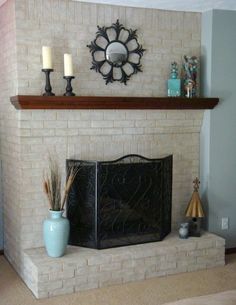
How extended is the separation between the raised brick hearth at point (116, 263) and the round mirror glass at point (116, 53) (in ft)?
5.08

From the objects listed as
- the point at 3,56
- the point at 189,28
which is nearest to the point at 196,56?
the point at 189,28

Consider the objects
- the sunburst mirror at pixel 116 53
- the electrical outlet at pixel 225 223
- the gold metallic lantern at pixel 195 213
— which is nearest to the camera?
the sunburst mirror at pixel 116 53

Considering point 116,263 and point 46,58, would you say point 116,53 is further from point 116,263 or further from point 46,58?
point 116,263

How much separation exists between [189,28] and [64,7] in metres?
1.17

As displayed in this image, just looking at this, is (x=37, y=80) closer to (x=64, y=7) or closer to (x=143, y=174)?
(x=64, y=7)

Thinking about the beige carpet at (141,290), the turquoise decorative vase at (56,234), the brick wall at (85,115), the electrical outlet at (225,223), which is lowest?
the beige carpet at (141,290)

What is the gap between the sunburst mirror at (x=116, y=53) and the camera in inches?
143

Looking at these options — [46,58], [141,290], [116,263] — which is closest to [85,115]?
[46,58]

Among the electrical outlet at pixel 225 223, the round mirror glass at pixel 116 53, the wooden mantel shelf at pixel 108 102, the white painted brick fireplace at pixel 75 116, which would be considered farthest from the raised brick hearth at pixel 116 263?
the round mirror glass at pixel 116 53

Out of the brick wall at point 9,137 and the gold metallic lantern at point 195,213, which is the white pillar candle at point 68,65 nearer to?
the brick wall at point 9,137

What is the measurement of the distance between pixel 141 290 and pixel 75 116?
1449 mm

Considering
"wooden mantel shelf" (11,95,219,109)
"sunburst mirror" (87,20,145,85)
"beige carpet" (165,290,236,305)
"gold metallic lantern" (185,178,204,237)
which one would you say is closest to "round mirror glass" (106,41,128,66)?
"sunburst mirror" (87,20,145,85)

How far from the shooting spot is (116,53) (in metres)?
3.66

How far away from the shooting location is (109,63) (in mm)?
3668
